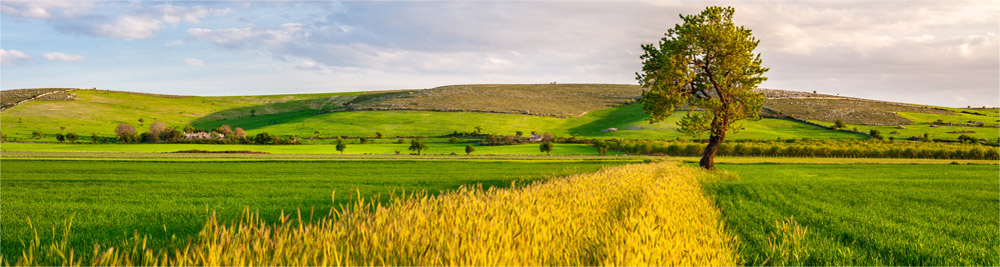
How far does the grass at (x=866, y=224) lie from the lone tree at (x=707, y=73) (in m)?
10.9

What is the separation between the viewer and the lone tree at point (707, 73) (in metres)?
28.1

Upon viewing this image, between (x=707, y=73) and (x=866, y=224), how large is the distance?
2068 centimetres

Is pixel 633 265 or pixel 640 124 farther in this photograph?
pixel 640 124

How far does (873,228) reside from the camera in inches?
378

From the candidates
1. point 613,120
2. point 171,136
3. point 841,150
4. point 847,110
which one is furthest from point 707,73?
point 847,110

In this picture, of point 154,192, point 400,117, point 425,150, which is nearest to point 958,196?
point 154,192

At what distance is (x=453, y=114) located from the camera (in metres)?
131

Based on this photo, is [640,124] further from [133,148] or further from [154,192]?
[154,192]

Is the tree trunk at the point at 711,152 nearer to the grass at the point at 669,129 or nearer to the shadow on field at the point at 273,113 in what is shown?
the grass at the point at 669,129

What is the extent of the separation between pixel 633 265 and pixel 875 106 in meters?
140

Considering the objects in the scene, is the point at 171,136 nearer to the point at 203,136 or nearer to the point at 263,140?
the point at 203,136

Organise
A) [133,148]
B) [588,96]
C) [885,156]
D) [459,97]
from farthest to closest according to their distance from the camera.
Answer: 1. [588,96]
2. [459,97]
3. [133,148]
4. [885,156]

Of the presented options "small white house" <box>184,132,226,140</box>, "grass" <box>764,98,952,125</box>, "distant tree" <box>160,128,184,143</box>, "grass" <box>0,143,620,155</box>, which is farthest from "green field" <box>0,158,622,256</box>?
"grass" <box>764,98,952,125</box>

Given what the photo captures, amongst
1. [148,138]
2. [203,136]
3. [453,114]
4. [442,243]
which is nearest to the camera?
[442,243]
